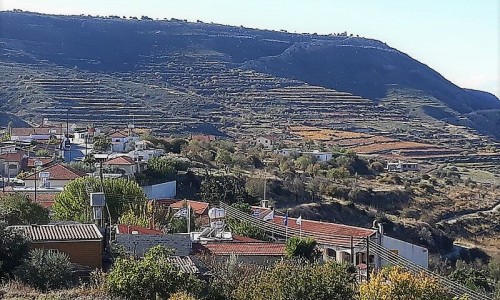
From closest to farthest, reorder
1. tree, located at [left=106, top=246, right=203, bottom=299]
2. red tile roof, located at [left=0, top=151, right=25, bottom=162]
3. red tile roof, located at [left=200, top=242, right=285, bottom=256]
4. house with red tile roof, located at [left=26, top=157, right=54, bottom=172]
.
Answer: tree, located at [left=106, top=246, right=203, bottom=299], red tile roof, located at [left=200, top=242, right=285, bottom=256], house with red tile roof, located at [left=26, top=157, right=54, bottom=172], red tile roof, located at [left=0, top=151, right=25, bottom=162]

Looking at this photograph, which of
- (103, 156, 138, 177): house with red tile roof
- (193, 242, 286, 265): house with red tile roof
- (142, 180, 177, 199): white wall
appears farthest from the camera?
(103, 156, 138, 177): house with red tile roof

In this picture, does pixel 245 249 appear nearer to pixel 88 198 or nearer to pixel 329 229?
pixel 88 198

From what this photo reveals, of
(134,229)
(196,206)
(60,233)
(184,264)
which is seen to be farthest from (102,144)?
(184,264)

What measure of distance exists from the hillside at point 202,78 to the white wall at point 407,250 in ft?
143

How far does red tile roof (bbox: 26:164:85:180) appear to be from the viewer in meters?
32.9

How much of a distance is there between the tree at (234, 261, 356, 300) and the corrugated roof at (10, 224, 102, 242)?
172 inches

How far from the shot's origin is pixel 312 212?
3856 centimetres

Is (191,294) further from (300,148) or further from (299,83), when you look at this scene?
(299,83)

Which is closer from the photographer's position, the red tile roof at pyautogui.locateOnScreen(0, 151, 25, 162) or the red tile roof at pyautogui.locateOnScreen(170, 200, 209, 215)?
the red tile roof at pyautogui.locateOnScreen(170, 200, 209, 215)

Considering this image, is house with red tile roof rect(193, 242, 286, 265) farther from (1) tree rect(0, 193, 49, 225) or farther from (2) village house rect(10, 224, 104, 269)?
(1) tree rect(0, 193, 49, 225)

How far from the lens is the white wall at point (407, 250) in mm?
24250

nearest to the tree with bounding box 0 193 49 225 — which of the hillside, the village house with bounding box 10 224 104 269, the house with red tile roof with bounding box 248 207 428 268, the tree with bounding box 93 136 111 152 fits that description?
the village house with bounding box 10 224 104 269

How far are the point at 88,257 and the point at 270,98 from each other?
76.8m

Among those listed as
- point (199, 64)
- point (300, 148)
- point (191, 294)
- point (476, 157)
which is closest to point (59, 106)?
point (300, 148)
